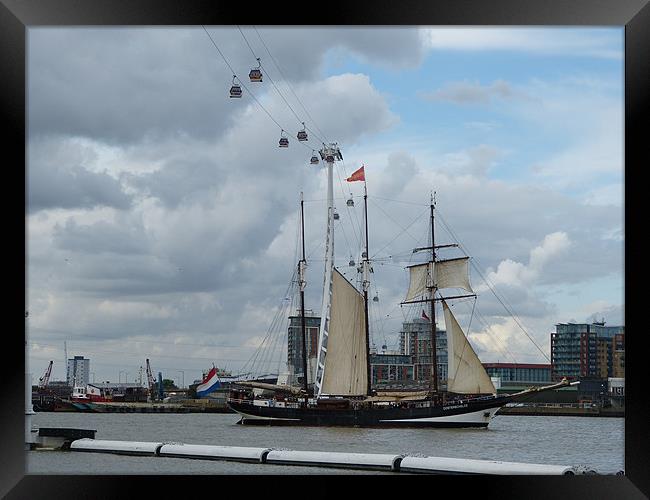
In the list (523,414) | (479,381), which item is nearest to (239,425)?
(479,381)

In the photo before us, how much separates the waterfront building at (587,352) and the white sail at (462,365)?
26.4m

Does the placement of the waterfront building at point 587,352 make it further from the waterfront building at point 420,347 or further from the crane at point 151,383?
the crane at point 151,383

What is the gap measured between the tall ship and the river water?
0.45 meters

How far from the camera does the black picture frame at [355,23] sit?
21.2 ft

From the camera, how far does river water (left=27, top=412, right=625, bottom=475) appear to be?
704 inches

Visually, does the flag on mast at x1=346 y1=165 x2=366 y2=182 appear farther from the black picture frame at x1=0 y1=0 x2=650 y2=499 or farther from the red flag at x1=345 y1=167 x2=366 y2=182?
the black picture frame at x1=0 y1=0 x2=650 y2=499

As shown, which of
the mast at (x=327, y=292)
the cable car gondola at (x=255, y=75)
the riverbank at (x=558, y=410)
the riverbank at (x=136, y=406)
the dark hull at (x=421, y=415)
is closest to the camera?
the cable car gondola at (x=255, y=75)

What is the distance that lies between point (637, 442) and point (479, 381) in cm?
2325

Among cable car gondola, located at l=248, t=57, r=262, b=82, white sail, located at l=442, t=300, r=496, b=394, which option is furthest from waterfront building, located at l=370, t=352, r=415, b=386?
cable car gondola, located at l=248, t=57, r=262, b=82

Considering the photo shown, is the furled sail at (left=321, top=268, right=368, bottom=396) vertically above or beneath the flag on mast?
beneath

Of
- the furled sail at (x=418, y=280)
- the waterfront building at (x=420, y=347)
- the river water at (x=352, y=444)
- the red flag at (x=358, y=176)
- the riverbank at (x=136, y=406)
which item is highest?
the red flag at (x=358, y=176)

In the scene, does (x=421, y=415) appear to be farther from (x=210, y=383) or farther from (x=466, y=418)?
(x=210, y=383)

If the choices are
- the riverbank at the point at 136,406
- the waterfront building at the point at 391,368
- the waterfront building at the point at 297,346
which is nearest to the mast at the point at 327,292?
the waterfront building at the point at 297,346

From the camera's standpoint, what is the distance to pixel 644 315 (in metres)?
6.63
